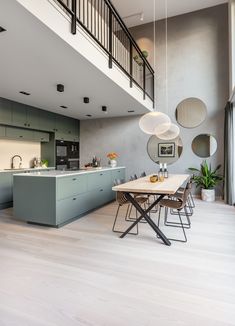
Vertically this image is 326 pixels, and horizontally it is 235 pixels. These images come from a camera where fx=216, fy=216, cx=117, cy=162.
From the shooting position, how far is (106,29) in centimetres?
415

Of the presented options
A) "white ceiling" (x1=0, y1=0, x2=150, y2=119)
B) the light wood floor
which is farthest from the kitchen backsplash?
the light wood floor

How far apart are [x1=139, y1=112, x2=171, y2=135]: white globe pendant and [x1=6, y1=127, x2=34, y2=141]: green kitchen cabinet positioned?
2965 mm

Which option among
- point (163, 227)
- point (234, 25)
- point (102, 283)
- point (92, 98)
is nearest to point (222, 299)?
point (102, 283)

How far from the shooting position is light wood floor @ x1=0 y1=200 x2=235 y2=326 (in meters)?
1.55

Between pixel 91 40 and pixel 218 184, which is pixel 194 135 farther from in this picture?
pixel 91 40

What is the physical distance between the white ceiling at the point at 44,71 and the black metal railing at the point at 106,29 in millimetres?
374

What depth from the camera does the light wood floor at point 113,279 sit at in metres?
1.55

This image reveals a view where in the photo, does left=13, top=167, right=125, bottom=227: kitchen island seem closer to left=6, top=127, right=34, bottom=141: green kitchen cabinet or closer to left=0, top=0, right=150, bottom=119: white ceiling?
left=0, top=0, right=150, bottom=119: white ceiling

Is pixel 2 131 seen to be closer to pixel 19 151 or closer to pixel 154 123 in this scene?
pixel 19 151

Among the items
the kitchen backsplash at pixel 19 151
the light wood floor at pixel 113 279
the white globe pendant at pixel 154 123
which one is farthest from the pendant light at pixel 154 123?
the kitchen backsplash at pixel 19 151

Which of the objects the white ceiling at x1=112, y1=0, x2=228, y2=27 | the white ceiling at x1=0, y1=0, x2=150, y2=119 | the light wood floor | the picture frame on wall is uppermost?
the white ceiling at x1=112, y1=0, x2=228, y2=27

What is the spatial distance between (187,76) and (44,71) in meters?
4.30

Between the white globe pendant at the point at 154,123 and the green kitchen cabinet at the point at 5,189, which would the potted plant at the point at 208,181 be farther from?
the green kitchen cabinet at the point at 5,189

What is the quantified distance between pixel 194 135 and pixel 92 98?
3020 millimetres
